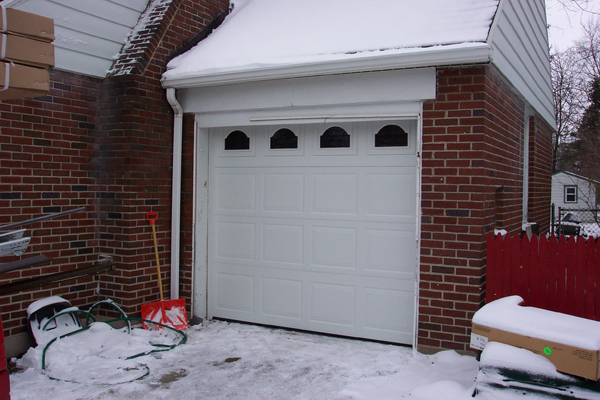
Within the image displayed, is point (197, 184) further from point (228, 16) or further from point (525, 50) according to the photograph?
point (525, 50)

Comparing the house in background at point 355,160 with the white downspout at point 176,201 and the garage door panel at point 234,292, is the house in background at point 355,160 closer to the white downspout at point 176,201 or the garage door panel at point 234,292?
the garage door panel at point 234,292

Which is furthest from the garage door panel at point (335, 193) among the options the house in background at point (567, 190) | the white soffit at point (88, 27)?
the house in background at point (567, 190)

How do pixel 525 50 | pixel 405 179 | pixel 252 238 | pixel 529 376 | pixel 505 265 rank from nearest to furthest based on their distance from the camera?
pixel 529 376 < pixel 505 265 < pixel 405 179 < pixel 252 238 < pixel 525 50

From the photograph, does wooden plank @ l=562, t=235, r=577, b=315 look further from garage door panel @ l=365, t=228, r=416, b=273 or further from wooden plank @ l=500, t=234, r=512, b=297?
garage door panel @ l=365, t=228, r=416, b=273

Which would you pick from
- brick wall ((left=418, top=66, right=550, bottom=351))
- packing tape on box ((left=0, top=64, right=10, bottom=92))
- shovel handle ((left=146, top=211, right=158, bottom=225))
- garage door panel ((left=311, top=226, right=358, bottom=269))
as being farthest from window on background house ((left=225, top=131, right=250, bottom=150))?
packing tape on box ((left=0, top=64, right=10, bottom=92))

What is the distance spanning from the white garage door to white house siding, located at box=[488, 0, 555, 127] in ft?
4.40

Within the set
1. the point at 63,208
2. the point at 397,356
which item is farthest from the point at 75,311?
the point at 397,356

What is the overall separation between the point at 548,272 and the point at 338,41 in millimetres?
3151

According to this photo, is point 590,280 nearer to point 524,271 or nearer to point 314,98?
point 524,271

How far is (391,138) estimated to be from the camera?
549 cm

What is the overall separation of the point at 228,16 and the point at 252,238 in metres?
3.31

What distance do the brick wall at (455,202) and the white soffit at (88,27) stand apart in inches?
145

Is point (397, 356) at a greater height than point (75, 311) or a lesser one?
lesser

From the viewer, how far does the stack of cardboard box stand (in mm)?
3174
